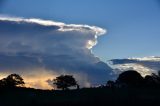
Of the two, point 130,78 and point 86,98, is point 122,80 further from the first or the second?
point 86,98

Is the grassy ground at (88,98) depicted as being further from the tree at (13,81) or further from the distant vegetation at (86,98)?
the tree at (13,81)

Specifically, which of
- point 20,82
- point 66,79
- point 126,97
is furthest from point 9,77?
point 126,97

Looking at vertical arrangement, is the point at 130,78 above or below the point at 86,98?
above

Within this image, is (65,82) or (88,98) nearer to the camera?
(88,98)

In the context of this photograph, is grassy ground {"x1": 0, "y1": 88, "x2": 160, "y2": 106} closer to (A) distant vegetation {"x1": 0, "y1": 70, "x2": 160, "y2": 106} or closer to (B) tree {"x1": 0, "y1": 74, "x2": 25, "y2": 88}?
(A) distant vegetation {"x1": 0, "y1": 70, "x2": 160, "y2": 106}

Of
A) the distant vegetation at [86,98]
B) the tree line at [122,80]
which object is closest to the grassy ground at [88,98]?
the distant vegetation at [86,98]

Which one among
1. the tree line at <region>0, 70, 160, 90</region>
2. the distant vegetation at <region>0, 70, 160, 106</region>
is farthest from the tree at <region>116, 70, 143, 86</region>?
the distant vegetation at <region>0, 70, 160, 106</region>

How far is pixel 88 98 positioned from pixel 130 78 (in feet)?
191

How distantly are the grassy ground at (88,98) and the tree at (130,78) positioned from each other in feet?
149

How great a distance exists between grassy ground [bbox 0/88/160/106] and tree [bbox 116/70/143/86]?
149 ft

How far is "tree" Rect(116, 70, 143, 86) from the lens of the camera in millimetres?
117863

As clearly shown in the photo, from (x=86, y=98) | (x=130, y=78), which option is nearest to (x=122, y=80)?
(x=130, y=78)

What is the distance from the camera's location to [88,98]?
64.1 m

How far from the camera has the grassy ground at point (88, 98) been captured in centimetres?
6228
